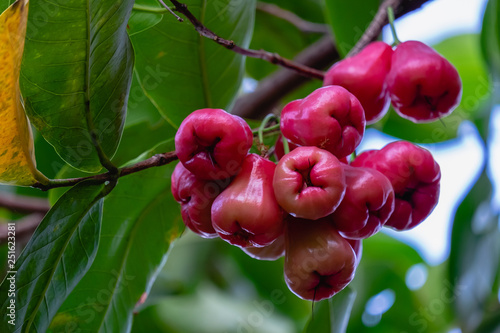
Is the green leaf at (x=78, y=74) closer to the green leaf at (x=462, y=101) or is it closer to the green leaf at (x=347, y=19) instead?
the green leaf at (x=347, y=19)

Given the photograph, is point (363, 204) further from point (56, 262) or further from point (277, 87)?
point (277, 87)

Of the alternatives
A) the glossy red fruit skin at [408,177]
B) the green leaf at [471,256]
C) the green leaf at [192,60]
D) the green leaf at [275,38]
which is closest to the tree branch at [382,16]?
the green leaf at [192,60]

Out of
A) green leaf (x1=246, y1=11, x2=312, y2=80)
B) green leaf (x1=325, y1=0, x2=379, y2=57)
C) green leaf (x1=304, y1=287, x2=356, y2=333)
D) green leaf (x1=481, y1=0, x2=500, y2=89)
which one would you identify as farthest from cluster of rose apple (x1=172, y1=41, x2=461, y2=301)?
green leaf (x1=246, y1=11, x2=312, y2=80)

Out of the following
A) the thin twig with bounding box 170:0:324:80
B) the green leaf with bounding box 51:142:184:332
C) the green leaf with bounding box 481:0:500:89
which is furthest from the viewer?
A: the green leaf with bounding box 481:0:500:89

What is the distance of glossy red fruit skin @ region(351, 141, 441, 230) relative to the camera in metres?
Answer: 0.89

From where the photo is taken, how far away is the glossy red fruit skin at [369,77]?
39.1 inches

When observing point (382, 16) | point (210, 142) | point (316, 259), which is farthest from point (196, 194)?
point (382, 16)

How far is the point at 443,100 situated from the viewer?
100 cm

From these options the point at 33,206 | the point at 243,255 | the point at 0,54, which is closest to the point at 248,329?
the point at 243,255

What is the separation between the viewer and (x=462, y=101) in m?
2.09

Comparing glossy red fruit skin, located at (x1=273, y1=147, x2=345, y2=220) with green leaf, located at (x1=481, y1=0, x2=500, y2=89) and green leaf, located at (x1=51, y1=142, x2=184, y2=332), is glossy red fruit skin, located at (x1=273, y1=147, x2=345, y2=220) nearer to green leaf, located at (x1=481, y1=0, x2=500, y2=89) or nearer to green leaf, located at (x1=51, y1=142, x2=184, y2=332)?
green leaf, located at (x1=51, y1=142, x2=184, y2=332)

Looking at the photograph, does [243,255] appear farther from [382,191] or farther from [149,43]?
[382,191]

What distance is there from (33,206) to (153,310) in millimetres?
490

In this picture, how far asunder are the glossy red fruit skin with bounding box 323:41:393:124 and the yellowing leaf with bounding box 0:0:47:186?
517mm
